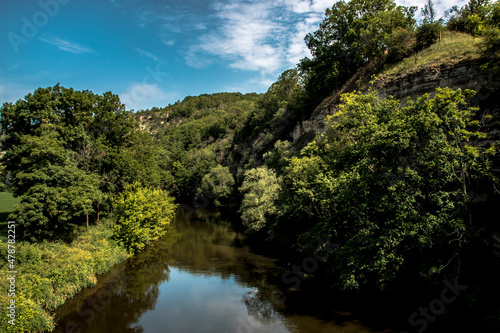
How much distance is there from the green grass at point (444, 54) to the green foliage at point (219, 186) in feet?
98.3

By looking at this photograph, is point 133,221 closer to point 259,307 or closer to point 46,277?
point 46,277

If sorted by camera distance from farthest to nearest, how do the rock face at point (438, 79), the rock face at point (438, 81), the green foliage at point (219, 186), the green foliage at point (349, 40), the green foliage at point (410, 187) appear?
the green foliage at point (219, 186), the green foliage at point (349, 40), the rock face at point (438, 79), the rock face at point (438, 81), the green foliage at point (410, 187)

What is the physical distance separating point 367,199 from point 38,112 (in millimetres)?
26161

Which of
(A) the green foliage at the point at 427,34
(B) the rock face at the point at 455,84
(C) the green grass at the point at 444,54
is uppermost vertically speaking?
(A) the green foliage at the point at 427,34

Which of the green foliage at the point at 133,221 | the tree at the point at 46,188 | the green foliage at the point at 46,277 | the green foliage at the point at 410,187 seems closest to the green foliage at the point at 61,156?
the tree at the point at 46,188

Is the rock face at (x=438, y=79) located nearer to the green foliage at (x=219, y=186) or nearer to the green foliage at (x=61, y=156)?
the green foliage at (x=61, y=156)

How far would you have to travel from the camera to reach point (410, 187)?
13.9 meters

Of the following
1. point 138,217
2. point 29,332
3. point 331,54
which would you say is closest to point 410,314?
point 29,332

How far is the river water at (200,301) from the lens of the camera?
1518cm

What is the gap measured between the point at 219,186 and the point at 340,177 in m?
35.2

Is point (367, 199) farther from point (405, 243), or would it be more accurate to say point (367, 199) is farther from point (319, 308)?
point (319, 308)

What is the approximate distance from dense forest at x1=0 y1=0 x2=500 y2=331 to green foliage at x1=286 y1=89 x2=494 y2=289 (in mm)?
74

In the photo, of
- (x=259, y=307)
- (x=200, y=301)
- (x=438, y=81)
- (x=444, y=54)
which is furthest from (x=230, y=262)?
(x=444, y=54)

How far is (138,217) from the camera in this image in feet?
86.1
